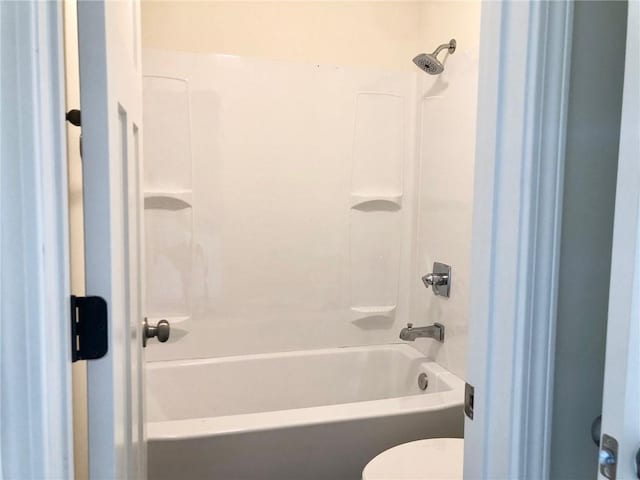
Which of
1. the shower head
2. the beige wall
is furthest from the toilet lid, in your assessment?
the beige wall

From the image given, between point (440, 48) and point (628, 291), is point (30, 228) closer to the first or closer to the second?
point (628, 291)

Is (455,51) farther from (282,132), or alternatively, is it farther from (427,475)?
(427,475)

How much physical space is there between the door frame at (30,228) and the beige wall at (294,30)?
6.02 feet

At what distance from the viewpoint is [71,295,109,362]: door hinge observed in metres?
0.74

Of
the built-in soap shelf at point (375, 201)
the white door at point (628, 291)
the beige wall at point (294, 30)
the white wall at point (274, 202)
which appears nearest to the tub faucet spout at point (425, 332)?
the white wall at point (274, 202)

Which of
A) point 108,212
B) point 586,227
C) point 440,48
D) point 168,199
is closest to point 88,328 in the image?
point 108,212

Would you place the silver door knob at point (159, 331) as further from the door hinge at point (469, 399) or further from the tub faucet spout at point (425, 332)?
the tub faucet spout at point (425, 332)

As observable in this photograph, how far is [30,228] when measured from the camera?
0.64m

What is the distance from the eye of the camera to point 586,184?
829 millimetres

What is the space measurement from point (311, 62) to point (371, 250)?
1.01 metres

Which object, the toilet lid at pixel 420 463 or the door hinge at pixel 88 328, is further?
the toilet lid at pixel 420 463

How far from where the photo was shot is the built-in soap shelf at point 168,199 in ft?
7.64

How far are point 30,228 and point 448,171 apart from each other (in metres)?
2.00

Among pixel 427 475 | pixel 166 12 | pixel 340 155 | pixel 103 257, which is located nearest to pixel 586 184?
pixel 103 257
